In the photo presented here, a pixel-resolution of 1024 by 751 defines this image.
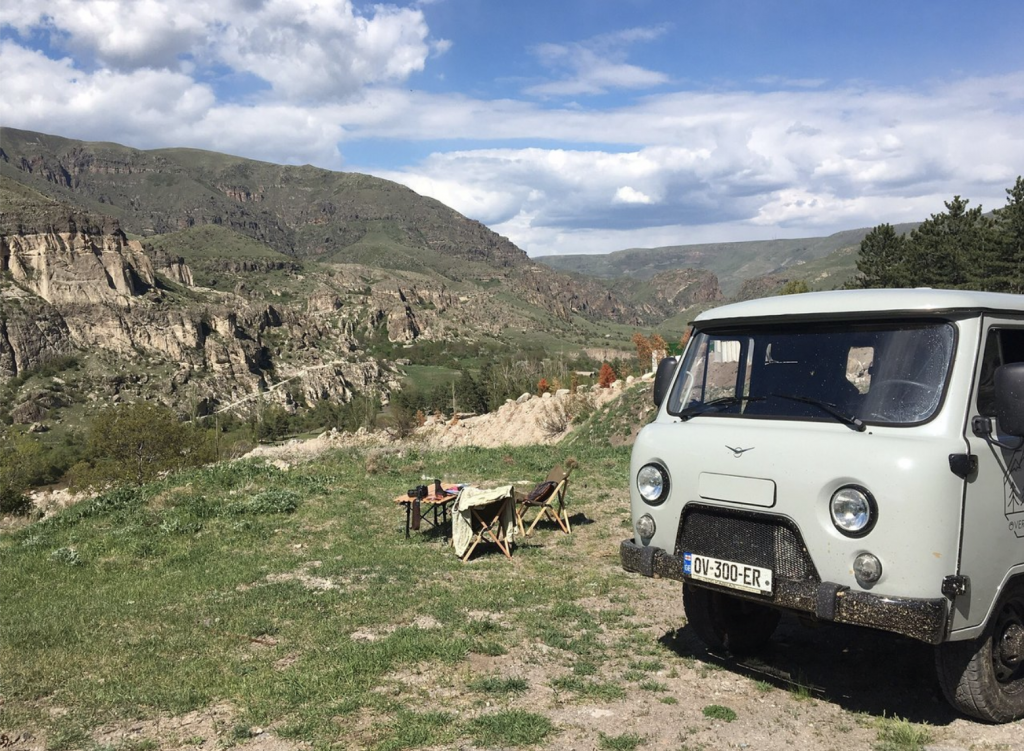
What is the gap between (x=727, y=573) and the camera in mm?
4934

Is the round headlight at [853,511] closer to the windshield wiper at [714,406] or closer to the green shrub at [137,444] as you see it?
the windshield wiper at [714,406]

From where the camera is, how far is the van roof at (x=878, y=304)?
4.68 metres

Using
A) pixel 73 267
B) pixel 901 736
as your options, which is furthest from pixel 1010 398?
pixel 73 267

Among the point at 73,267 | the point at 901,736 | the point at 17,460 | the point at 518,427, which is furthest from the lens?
the point at 73,267

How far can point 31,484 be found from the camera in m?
82.8

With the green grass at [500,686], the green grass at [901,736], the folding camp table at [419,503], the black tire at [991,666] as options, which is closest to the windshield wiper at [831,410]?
the black tire at [991,666]

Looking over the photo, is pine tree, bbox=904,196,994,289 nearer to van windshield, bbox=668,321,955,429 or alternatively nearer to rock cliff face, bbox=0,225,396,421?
van windshield, bbox=668,321,955,429

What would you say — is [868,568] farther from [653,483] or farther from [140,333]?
[140,333]

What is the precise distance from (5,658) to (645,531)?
217 inches

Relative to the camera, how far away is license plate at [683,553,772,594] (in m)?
4.76

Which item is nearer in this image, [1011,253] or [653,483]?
[653,483]

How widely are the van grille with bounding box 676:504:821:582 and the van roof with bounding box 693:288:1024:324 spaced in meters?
1.51

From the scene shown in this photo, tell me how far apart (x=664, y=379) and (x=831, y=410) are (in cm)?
160

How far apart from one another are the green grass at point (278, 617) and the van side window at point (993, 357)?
10.5ft
